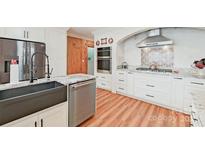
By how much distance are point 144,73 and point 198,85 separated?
140cm

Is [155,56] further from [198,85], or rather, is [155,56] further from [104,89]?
[104,89]

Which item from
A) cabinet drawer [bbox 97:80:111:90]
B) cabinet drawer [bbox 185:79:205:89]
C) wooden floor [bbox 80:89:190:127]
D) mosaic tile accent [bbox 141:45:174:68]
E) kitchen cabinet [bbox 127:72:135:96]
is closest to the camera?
wooden floor [bbox 80:89:190:127]

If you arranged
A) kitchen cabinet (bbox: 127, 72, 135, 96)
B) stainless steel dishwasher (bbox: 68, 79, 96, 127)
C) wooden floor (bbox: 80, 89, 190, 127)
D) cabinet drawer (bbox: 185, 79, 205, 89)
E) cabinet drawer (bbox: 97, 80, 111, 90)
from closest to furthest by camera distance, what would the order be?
stainless steel dishwasher (bbox: 68, 79, 96, 127), wooden floor (bbox: 80, 89, 190, 127), cabinet drawer (bbox: 185, 79, 205, 89), kitchen cabinet (bbox: 127, 72, 135, 96), cabinet drawer (bbox: 97, 80, 111, 90)

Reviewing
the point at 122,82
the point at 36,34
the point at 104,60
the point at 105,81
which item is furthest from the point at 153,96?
the point at 36,34

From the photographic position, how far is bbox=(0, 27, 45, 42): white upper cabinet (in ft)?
8.42

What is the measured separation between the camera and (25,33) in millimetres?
2805

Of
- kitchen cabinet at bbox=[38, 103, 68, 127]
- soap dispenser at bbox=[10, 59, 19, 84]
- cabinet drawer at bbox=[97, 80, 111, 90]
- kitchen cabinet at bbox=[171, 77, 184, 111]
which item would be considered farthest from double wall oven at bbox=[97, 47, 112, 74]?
soap dispenser at bbox=[10, 59, 19, 84]

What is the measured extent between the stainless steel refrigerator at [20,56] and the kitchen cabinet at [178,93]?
2.99 m

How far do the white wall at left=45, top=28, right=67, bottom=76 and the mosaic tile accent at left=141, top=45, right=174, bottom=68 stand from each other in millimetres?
2562

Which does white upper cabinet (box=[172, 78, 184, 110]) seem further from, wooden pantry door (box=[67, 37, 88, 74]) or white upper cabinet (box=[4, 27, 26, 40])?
wooden pantry door (box=[67, 37, 88, 74])

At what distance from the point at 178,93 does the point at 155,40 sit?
5.25ft

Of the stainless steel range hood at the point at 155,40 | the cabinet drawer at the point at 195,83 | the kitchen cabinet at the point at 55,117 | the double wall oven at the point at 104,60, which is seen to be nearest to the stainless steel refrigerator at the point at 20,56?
the kitchen cabinet at the point at 55,117
